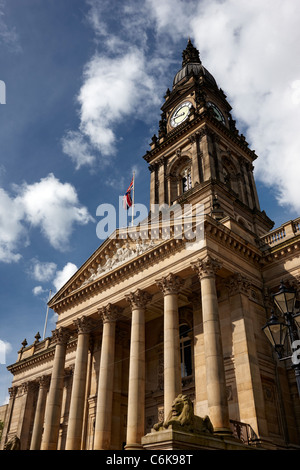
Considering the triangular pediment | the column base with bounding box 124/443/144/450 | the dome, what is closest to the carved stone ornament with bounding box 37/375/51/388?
the triangular pediment

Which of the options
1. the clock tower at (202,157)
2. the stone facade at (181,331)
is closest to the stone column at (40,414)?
the stone facade at (181,331)

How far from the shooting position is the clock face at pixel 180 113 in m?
45.4

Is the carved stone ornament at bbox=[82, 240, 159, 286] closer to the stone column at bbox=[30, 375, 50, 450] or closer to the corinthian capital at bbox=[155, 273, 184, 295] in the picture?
the corinthian capital at bbox=[155, 273, 184, 295]

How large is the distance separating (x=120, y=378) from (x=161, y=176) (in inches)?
833

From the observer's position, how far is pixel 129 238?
29.5 metres

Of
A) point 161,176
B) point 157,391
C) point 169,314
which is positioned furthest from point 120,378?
point 161,176

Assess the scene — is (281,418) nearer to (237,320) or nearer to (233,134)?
(237,320)

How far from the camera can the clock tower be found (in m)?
37.5

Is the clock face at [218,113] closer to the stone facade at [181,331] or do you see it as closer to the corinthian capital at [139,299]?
the stone facade at [181,331]

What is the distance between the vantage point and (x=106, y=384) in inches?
1014

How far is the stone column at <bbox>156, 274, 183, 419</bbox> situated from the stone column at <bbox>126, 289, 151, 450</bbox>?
2230mm

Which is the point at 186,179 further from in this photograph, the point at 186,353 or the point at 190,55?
the point at 190,55

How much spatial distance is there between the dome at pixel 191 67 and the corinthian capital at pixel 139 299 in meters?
32.0

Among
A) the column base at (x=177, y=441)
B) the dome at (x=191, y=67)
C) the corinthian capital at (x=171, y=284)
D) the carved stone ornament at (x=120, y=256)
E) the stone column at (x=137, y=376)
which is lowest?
the column base at (x=177, y=441)
